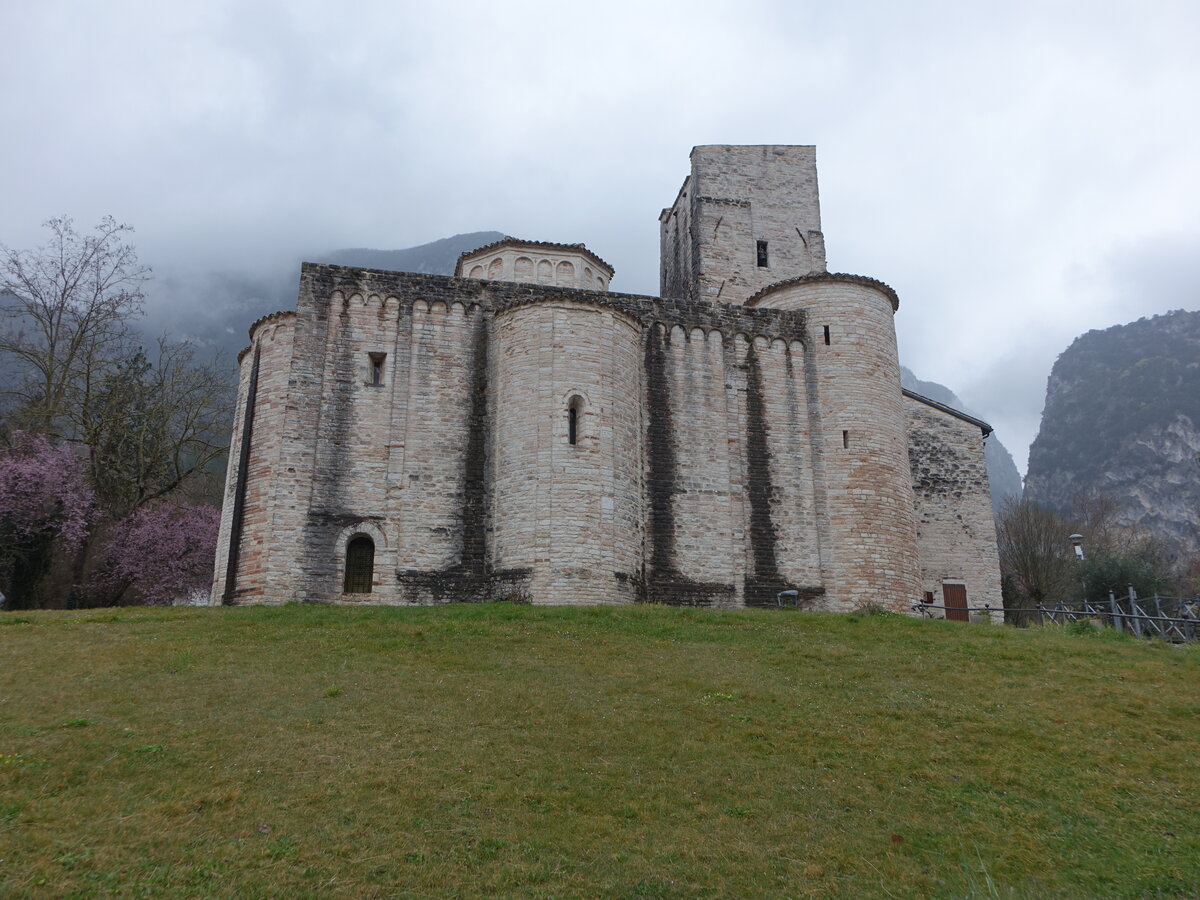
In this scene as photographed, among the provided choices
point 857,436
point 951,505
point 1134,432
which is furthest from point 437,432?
point 1134,432

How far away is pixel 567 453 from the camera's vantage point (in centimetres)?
2162

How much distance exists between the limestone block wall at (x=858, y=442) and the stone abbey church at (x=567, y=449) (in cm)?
6

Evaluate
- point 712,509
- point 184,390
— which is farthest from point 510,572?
point 184,390

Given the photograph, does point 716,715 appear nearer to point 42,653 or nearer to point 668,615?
point 668,615

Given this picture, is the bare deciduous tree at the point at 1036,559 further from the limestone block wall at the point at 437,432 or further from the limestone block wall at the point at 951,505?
the limestone block wall at the point at 437,432

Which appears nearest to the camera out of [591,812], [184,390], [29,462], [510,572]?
[591,812]

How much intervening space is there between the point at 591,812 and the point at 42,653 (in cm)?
1015

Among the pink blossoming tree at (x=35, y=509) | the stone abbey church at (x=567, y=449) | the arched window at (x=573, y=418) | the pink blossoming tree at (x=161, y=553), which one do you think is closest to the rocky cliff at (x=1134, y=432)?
the stone abbey church at (x=567, y=449)

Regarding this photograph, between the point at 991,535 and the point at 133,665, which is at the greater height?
the point at 991,535

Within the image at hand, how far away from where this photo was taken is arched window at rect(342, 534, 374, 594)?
838 inches

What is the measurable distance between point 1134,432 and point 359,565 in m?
105

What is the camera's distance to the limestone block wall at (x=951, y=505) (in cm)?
2827

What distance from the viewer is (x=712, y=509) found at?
2362cm

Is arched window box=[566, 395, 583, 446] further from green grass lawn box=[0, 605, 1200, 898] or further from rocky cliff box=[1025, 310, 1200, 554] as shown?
rocky cliff box=[1025, 310, 1200, 554]
